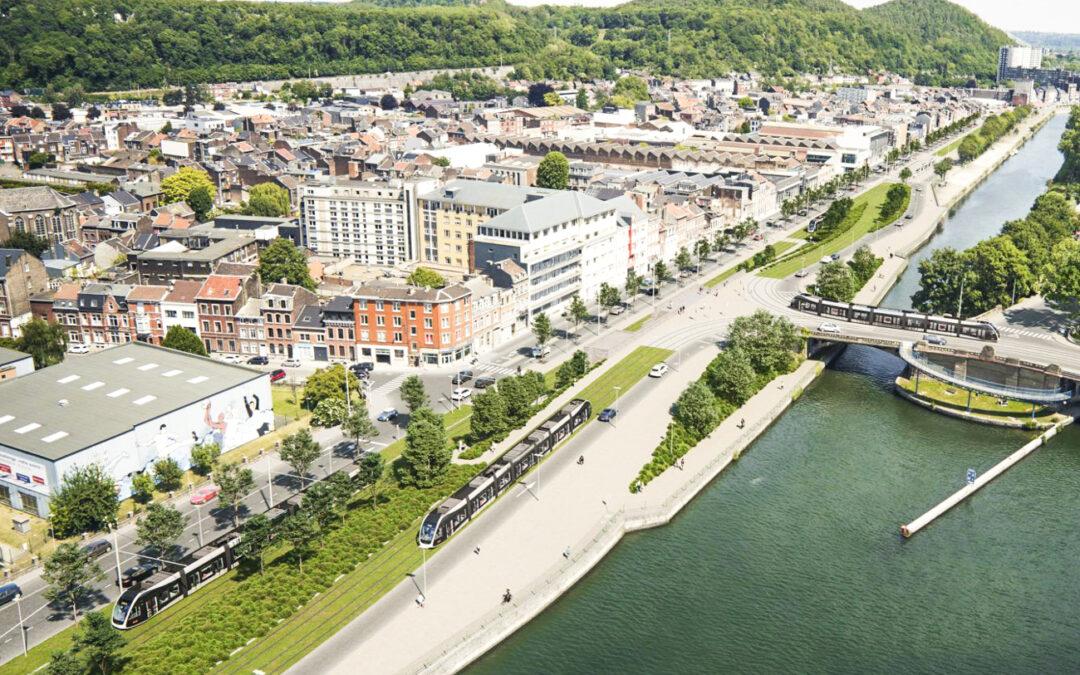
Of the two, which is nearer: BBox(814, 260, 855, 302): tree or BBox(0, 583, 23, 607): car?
BBox(0, 583, 23, 607): car

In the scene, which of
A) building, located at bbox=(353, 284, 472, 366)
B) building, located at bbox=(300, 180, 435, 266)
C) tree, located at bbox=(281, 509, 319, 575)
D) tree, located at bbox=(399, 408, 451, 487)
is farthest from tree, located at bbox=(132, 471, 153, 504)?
building, located at bbox=(300, 180, 435, 266)

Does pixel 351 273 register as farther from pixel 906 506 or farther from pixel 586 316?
pixel 906 506

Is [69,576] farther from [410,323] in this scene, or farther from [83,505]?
[410,323]

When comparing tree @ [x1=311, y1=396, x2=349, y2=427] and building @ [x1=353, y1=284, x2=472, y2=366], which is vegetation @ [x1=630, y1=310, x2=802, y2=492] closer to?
building @ [x1=353, y1=284, x2=472, y2=366]

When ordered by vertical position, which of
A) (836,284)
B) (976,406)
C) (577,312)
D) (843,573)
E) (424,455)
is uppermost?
(836,284)

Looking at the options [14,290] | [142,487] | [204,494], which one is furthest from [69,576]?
[14,290]

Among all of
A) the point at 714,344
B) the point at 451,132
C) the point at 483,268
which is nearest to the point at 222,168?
the point at 451,132
